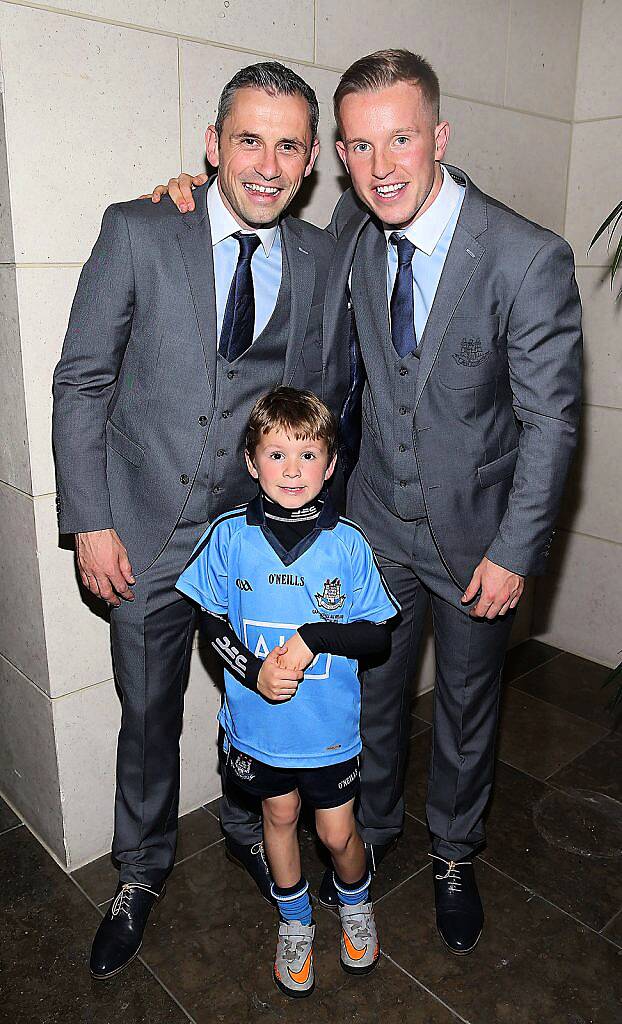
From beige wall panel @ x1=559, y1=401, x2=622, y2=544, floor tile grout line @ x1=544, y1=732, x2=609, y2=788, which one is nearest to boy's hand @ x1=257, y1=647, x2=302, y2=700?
floor tile grout line @ x1=544, y1=732, x2=609, y2=788

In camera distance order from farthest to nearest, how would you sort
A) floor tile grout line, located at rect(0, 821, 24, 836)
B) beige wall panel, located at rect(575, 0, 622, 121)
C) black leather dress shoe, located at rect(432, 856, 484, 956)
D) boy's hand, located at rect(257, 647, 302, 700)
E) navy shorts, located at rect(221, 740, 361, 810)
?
beige wall panel, located at rect(575, 0, 622, 121), floor tile grout line, located at rect(0, 821, 24, 836), black leather dress shoe, located at rect(432, 856, 484, 956), navy shorts, located at rect(221, 740, 361, 810), boy's hand, located at rect(257, 647, 302, 700)

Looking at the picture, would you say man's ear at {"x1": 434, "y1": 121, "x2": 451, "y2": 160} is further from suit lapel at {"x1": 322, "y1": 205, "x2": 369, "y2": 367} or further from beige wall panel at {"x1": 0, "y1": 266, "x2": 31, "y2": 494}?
beige wall panel at {"x1": 0, "y1": 266, "x2": 31, "y2": 494}

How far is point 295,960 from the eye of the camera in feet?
6.47

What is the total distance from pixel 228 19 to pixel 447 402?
3.74 ft

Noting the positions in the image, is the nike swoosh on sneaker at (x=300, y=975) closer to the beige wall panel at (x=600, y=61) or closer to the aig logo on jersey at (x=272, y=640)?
the aig logo on jersey at (x=272, y=640)

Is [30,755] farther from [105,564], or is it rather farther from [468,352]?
[468,352]

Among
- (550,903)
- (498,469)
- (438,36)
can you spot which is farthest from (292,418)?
(438,36)

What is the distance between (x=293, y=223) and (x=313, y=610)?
A: 929mm

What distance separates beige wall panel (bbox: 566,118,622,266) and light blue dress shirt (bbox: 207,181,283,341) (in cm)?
181

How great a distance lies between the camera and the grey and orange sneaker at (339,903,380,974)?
2.02 meters

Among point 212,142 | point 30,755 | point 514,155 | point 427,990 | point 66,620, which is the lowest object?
point 427,990

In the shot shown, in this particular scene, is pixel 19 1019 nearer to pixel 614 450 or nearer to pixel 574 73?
pixel 614 450

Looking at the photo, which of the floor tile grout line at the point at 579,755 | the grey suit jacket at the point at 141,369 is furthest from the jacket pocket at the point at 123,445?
the floor tile grout line at the point at 579,755

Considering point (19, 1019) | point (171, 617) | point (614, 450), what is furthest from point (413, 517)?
point (614, 450)
